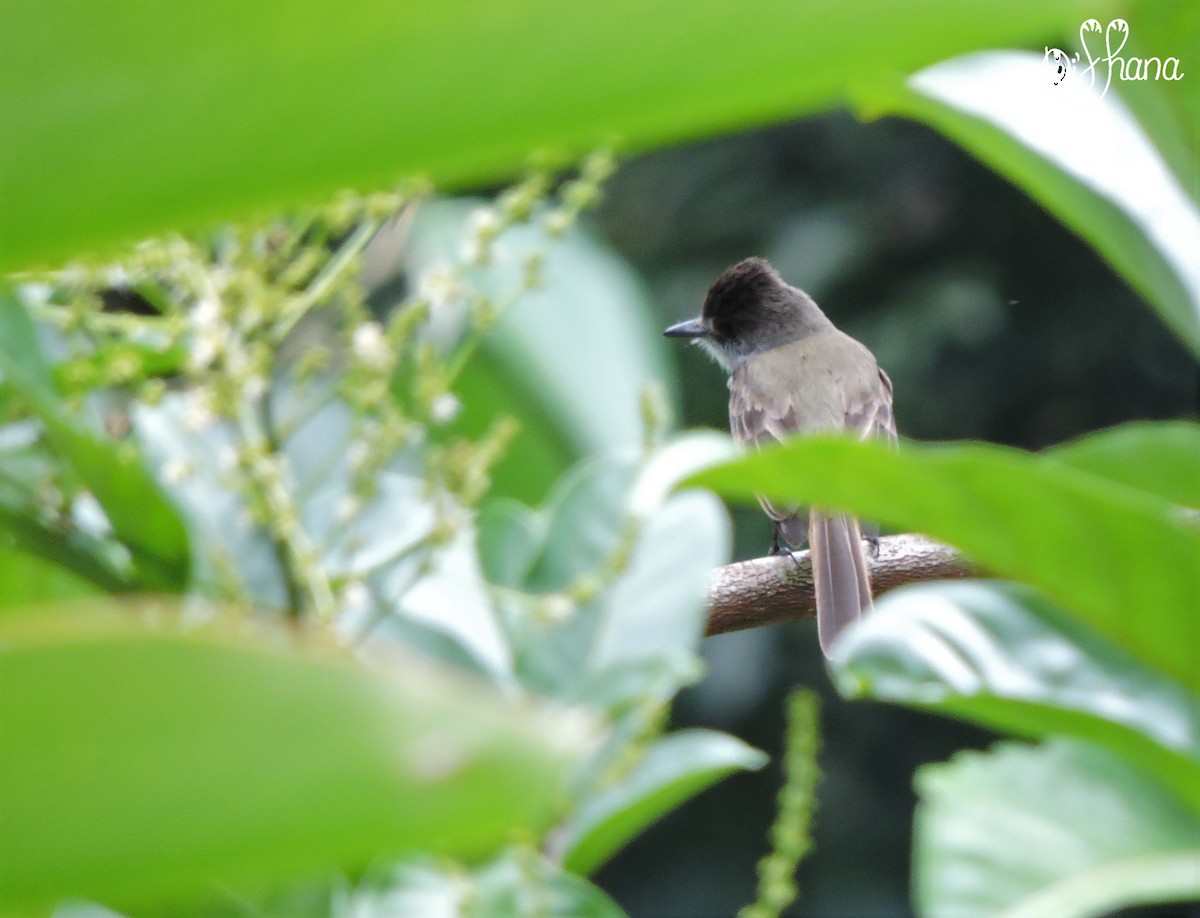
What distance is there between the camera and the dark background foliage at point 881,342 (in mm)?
5742

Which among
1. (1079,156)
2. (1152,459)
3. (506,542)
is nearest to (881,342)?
(506,542)

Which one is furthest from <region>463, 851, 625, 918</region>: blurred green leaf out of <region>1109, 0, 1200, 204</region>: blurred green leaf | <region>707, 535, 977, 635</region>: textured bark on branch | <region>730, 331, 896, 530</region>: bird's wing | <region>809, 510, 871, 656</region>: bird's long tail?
<region>730, 331, 896, 530</region>: bird's wing

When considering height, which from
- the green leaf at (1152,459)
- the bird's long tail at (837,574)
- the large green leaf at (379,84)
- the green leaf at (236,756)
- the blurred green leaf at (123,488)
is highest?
the bird's long tail at (837,574)

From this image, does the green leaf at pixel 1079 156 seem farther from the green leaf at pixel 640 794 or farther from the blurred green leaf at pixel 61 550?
the blurred green leaf at pixel 61 550

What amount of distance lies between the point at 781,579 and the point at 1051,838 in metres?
1.49

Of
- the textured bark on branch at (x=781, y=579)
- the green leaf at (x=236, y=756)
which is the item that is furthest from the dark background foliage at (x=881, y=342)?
the green leaf at (x=236, y=756)

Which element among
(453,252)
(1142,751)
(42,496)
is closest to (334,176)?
(1142,751)

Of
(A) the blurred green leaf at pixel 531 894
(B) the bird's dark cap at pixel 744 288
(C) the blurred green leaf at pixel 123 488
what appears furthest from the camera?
(B) the bird's dark cap at pixel 744 288

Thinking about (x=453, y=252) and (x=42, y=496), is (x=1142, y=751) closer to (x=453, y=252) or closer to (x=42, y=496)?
(x=42, y=496)

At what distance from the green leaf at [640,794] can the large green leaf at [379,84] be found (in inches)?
41.3

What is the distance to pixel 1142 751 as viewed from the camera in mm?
938

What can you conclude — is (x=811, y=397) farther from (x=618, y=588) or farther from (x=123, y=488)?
(x=123, y=488)

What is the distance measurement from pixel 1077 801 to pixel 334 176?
851 millimetres

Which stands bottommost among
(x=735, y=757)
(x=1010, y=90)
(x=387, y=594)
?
(x=735, y=757)
